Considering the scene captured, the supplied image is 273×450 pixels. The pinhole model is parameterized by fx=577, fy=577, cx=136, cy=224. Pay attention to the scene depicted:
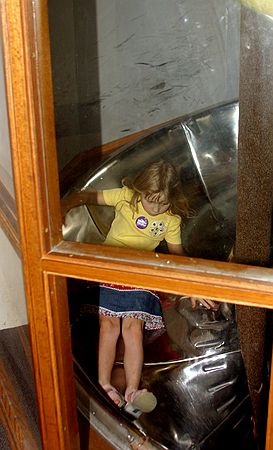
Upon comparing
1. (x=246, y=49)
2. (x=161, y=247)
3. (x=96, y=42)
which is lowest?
(x=161, y=247)

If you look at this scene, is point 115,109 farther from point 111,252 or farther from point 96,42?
point 111,252

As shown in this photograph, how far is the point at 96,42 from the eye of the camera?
83.4 inches

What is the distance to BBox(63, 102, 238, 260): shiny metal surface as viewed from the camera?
1.49m

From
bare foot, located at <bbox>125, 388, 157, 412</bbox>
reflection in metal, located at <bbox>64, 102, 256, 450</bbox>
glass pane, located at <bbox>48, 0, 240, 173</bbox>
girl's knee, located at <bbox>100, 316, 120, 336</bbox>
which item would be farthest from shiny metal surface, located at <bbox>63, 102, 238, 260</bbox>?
bare foot, located at <bbox>125, 388, 157, 412</bbox>

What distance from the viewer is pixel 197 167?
1957mm

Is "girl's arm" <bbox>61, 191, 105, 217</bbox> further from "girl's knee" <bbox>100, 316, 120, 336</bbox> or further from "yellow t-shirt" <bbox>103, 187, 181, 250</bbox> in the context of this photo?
"girl's knee" <bbox>100, 316, 120, 336</bbox>

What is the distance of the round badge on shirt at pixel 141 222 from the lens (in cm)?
144

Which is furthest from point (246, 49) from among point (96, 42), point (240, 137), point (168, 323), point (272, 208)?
point (96, 42)

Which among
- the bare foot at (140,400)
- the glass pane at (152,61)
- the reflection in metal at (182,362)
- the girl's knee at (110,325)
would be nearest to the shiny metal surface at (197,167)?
the reflection in metal at (182,362)

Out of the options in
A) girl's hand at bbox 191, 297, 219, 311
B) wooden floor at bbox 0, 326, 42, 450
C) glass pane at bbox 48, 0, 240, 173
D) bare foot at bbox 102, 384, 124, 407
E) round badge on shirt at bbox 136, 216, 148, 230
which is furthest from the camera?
glass pane at bbox 48, 0, 240, 173

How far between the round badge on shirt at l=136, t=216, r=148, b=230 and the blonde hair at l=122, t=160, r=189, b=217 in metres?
0.03

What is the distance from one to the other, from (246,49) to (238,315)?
51 centimetres

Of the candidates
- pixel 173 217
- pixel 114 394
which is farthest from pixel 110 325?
pixel 173 217

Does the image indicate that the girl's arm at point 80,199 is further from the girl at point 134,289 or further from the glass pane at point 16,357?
the glass pane at point 16,357
